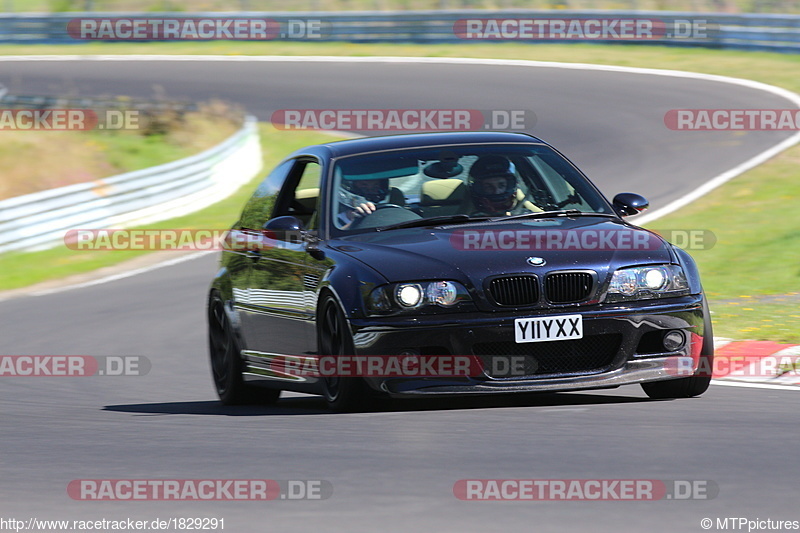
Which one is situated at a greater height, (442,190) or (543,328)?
(442,190)

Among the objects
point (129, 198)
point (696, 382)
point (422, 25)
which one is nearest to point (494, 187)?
point (696, 382)

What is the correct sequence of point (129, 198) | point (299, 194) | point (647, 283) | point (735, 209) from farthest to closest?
point (129, 198) → point (735, 209) → point (299, 194) → point (647, 283)

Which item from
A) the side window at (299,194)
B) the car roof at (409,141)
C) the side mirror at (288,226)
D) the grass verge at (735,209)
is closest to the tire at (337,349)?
the side mirror at (288,226)

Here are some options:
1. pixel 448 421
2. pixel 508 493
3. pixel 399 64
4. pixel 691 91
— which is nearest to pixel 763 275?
pixel 448 421

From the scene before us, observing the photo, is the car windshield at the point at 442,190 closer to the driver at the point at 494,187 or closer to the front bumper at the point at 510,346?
the driver at the point at 494,187

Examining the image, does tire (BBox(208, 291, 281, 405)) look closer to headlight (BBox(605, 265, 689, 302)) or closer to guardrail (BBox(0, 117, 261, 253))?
headlight (BBox(605, 265, 689, 302))

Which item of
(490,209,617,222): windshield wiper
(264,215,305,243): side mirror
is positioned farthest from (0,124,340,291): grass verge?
(490,209,617,222): windshield wiper

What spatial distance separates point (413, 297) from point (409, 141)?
63.2 inches

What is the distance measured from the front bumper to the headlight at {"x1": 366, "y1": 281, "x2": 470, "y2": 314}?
62 mm

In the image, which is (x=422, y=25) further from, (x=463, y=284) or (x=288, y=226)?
(x=463, y=284)

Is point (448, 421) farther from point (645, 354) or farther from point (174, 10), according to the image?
point (174, 10)

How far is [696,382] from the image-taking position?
7.82 m

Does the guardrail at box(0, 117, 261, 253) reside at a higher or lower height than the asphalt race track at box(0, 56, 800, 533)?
lower

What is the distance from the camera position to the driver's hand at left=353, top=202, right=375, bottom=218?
8.18 meters
